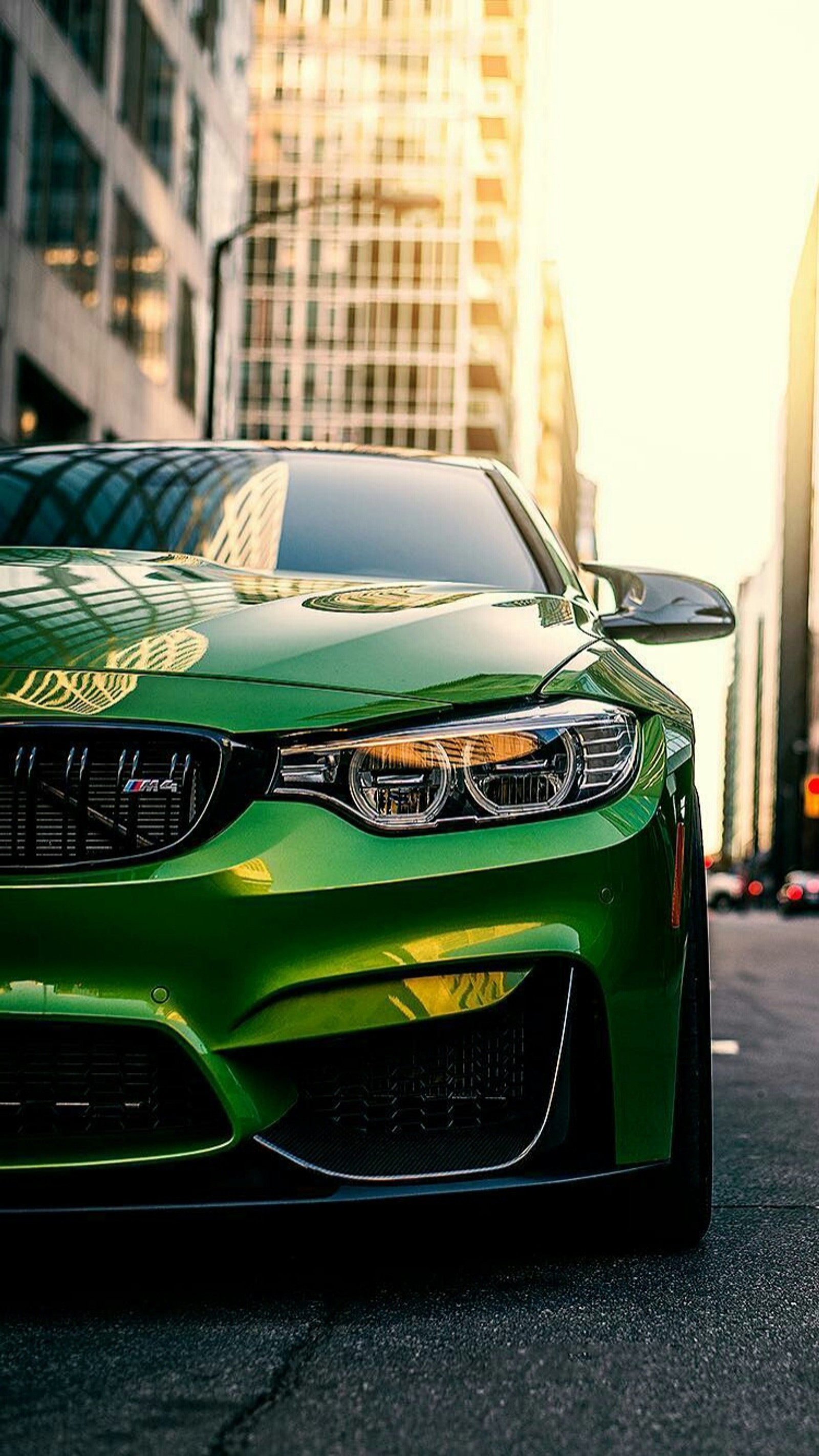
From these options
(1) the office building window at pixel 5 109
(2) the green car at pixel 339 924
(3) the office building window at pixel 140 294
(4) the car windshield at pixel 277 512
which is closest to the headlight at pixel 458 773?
(2) the green car at pixel 339 924

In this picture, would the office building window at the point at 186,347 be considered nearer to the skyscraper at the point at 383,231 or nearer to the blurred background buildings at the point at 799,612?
the blurred background buildings at the point at 799,612

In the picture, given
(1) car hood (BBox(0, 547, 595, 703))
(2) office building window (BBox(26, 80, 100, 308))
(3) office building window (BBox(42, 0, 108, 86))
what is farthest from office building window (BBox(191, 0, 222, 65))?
(1) car hood (BBox(0, 547, 595, 703))

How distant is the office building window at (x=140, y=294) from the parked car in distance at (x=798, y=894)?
2675 cm

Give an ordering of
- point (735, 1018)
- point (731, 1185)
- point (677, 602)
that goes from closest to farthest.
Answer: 1. point (731, 1185)
2. point (677, 602)
3. point (735, 1018)

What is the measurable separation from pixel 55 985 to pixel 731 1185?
1899 millimetres

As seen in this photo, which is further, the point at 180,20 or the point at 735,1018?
the point at 180,20

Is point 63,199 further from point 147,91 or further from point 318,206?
point 318,206

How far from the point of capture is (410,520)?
4.73 metres

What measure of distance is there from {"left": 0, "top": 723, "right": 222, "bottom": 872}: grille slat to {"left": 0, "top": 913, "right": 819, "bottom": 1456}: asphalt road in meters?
0.67

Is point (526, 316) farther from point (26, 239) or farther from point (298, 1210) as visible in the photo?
point (298, 1210)

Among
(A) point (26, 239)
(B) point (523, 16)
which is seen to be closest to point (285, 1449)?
(A) point (26, 239)

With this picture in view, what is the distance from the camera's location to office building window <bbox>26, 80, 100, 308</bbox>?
26328 mm

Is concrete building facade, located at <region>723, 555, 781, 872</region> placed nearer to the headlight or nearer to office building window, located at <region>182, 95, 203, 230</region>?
office building window, located at <region>182, 95, 203, 230</region>

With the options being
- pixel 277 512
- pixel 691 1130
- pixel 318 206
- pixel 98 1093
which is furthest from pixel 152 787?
pixel 318 206
